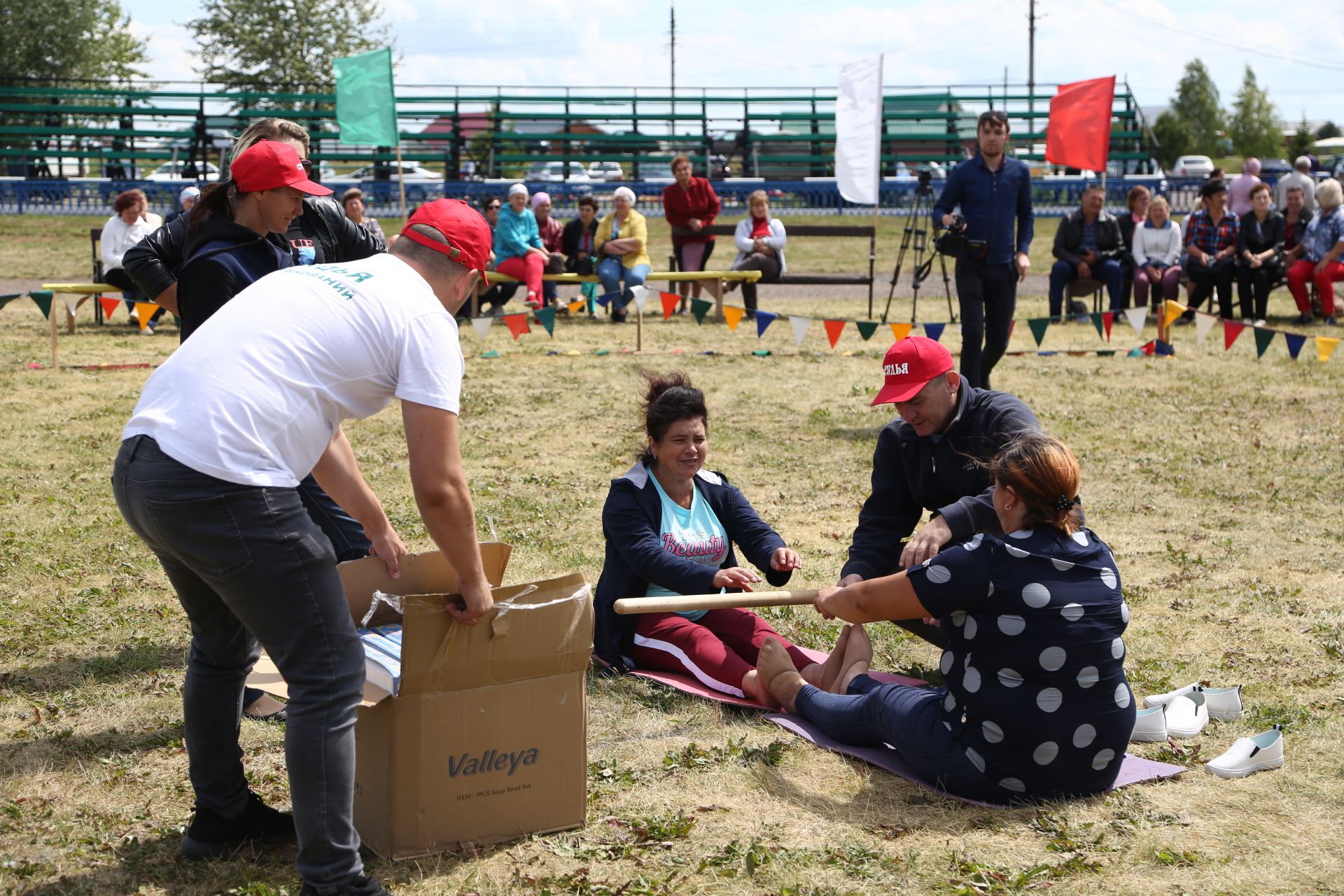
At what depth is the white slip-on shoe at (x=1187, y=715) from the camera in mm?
4066

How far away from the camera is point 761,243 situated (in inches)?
596

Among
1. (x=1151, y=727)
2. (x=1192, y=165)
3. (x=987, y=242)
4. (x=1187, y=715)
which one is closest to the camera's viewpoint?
(x=1151, y=727)

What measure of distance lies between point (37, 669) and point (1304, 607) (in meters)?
4.99

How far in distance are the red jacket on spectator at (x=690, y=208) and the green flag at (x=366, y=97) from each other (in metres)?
3.32

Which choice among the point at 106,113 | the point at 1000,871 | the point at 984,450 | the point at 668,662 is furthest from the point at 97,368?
the point at 106,113

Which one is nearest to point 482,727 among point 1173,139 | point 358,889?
point 358,889

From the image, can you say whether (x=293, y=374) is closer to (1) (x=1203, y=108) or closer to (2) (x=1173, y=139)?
(2) (x=1173, y=139)

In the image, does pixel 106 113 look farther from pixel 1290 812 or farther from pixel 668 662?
pixel 1290 812

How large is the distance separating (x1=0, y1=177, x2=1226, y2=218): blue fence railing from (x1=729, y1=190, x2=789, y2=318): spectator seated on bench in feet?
35.3

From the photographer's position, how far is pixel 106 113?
26.9 m

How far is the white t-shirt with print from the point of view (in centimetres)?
262

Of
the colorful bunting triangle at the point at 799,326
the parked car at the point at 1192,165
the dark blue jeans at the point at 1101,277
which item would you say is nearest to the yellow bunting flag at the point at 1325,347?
the dark blue jeans at the point at 1101,277

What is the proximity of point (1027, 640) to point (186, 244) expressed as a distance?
9.33 ft

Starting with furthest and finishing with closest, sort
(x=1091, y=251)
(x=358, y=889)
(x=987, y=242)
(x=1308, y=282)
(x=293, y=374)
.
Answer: (x=1308, y=282), (x=1091, y=251), (x=987, y=242), (x=358, y=889), (x=293, y=374)
